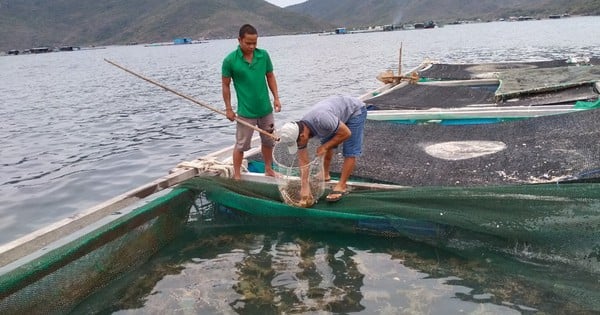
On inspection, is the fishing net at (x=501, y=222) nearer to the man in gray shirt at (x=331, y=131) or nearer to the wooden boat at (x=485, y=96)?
the man in gray shirt at (x=331, y=131)

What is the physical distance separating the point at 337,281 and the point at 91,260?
2157mm

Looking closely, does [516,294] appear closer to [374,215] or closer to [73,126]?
[374,215]

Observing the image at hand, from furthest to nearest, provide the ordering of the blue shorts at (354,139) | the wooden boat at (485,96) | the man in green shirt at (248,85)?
the wooden boat at (485,96) < the man in green shirt at (248,85) < the blue shorts at (354,139)

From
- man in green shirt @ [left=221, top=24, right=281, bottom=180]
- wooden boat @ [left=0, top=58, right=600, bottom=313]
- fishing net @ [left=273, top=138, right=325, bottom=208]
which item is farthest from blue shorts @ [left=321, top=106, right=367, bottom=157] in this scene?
man in green shirt @ [left=221, top=24, right=281, bottom=180]


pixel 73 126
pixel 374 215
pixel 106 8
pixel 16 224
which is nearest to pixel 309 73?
pixel 73 126

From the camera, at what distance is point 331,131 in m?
4.80

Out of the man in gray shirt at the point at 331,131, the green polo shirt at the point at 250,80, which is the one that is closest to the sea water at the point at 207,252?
the man in gray shirt at the point at 331,131

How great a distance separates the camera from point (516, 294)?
378 cm

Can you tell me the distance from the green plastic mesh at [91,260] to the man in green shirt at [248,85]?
995mm

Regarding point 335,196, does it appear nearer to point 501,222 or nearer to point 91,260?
point 501,222

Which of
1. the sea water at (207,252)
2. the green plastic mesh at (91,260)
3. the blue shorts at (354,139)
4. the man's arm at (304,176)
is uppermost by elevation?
the blue shorts at (354,139)

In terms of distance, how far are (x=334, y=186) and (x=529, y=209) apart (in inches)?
77.3

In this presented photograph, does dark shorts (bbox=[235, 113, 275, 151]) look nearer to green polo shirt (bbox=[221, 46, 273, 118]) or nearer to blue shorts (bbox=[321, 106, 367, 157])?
green polo shirt (bbox=[221, 46, 273, 118])

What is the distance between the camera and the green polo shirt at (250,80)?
549 centimetres
